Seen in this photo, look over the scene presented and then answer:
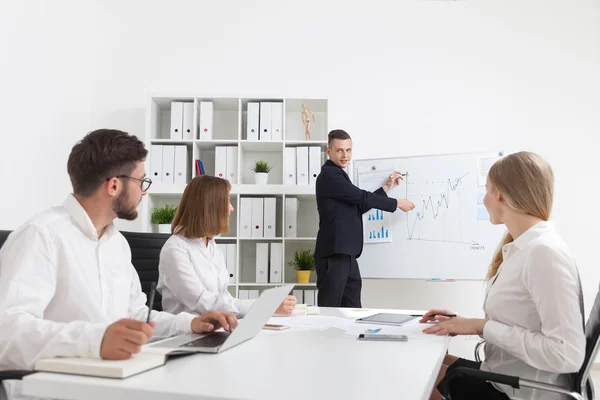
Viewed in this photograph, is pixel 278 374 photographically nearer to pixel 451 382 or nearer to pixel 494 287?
pixel 451 382

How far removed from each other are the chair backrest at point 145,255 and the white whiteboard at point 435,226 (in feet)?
5.91

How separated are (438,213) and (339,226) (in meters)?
0.80

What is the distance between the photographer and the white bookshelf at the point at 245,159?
3.89m

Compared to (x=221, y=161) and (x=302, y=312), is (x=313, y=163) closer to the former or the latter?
(x=221, y=161)

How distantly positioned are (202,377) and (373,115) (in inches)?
141

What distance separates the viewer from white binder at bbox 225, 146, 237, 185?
155 inches

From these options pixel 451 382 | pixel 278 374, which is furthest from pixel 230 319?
pixel 451 382

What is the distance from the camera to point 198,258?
6.77 feet

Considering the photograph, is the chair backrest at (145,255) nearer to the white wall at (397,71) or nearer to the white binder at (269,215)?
the white binder at (269,215)

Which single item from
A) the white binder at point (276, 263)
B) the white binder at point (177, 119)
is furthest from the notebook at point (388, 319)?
the white binder at point (177, 119)

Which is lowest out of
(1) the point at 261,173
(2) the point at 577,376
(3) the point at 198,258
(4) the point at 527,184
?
(2) the point at 577,376

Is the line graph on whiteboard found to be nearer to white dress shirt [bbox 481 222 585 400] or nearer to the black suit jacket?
the black suit jacket

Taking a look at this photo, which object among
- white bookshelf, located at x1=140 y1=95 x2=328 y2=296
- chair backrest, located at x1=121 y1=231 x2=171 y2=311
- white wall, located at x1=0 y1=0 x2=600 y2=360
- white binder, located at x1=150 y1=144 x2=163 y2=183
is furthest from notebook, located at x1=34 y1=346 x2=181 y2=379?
white wall, located at x1=0 y1=0 x2=600 y2=360

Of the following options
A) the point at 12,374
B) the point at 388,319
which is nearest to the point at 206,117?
the point at 388,319
